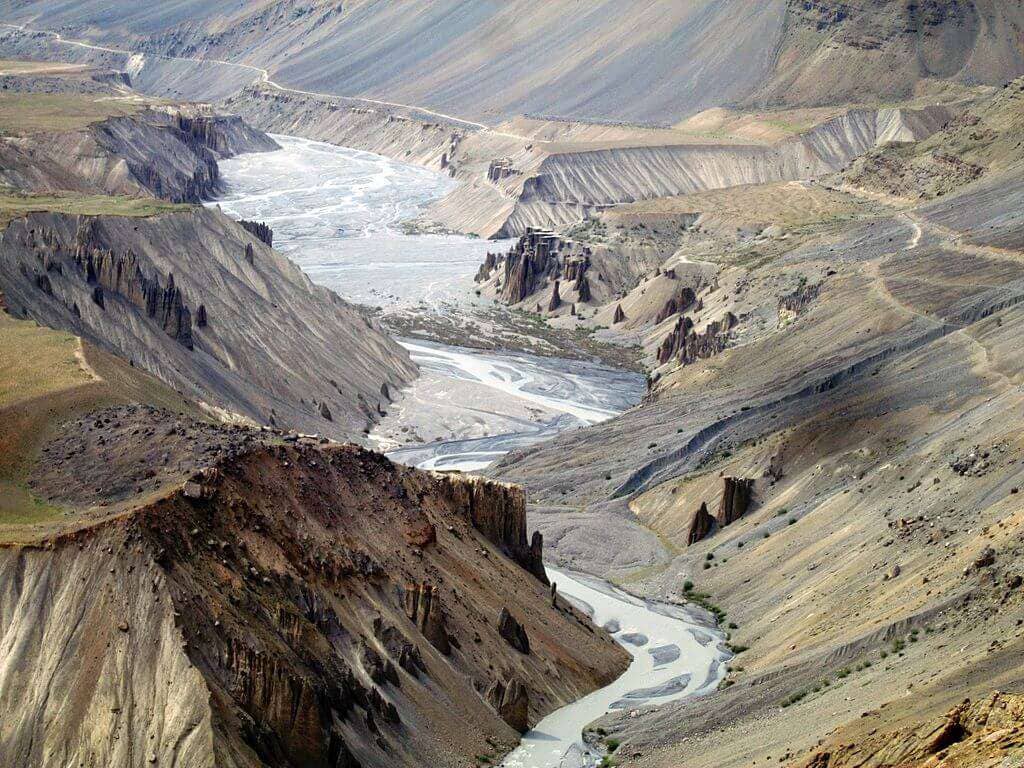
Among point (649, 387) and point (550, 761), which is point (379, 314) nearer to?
point (649, 387)

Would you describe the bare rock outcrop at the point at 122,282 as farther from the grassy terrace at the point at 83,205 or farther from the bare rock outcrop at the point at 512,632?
the bare rock outcrop at the point at 512,632

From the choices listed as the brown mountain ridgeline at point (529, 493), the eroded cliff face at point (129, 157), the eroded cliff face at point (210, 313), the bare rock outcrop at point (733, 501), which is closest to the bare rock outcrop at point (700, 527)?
the brown mountain ridgeline at point (529, 493)

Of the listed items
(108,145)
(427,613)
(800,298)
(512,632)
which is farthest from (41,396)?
(108,145)

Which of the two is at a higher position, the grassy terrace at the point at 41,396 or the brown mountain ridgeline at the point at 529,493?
the grassy terrace at the point at 41,396

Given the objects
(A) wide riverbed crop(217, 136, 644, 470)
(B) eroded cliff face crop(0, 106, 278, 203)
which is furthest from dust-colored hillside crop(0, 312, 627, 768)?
(B) eroded cliff face crop(0, 106, 278, 203)

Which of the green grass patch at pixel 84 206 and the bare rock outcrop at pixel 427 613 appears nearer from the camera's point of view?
the bare rock outcrop at pixel 427 613

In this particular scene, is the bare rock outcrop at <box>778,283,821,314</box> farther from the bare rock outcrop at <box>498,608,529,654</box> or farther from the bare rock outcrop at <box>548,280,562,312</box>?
the bare rock outcrop at <box>498,608,529,654</box>

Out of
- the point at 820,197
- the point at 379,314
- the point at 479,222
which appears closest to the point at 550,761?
the point at 379,314

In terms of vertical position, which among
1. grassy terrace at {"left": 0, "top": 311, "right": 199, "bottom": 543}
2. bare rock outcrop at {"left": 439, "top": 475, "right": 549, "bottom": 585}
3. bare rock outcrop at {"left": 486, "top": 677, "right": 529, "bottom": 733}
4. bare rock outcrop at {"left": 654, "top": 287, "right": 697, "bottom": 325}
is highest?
grassy terrace at {"left": 0, "top": 311, "right": 199, "bottom": 543}
